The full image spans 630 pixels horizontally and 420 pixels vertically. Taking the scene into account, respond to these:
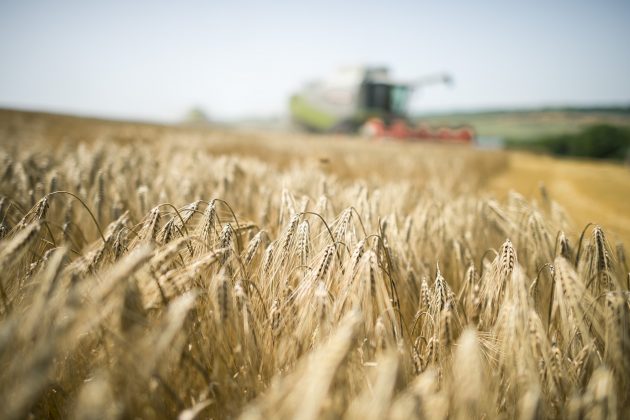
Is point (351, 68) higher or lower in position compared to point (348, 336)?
higher

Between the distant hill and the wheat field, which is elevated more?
the distant hill

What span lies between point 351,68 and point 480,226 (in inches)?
964

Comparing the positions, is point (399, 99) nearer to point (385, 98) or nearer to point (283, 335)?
point (385, 98)

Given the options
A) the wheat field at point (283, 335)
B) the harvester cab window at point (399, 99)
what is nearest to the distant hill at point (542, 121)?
the harvester cab window at point (399, 99)

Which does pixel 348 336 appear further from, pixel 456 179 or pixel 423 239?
pixel 456 179

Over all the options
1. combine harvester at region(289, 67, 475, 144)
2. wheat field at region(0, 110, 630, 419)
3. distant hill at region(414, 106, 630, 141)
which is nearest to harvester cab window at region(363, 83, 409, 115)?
combine harvester at region(289, 67, 475, 144)

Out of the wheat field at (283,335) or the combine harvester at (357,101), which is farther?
the combine harvester at (357,101)

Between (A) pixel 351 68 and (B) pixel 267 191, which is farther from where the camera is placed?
(A) pixel 351 68

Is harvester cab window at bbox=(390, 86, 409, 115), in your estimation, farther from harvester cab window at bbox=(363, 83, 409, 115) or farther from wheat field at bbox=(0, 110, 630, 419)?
wheat field at bbox=(0, 110, 630, 419)

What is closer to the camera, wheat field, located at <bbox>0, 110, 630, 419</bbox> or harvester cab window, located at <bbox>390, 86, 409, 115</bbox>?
wheat field, located at <bbox>0, 110, 630, 419</bbox>

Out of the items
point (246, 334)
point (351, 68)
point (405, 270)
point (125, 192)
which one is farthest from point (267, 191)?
point (351, 68)

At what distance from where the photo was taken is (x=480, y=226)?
1.77 m

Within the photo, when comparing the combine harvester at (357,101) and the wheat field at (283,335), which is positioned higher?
the combine harvester at (357,101)

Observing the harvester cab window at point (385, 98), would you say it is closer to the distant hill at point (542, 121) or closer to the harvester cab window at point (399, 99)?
the harvester cab window at point (399, 99)
